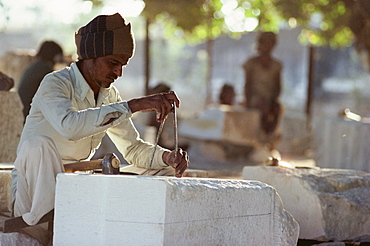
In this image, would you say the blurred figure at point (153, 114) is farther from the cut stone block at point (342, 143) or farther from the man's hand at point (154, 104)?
the man's hand at point (154, 104)

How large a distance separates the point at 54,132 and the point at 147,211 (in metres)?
0.96

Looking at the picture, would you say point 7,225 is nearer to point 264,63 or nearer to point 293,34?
point 264,63

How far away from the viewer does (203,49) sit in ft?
84.7

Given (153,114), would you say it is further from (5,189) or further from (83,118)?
(83,118)

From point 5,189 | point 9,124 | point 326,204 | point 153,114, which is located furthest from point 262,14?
point 5,189

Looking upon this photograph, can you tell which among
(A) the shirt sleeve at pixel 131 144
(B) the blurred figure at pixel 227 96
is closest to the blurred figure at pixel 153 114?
(B) the blurred figure at pixel 227 96

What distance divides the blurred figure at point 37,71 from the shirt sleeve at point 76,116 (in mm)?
4314

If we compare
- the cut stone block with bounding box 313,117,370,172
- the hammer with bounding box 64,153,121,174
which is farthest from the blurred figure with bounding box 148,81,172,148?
the hammer with bounding box 64,153,121,174

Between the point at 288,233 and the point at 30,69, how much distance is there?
5.44 meters

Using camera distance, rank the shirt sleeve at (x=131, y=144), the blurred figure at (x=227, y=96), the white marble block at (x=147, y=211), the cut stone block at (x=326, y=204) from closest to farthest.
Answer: the white marble block at (x=147, y=211) < the shirt sleeve at (x=131, y=144) < the cut stone block at (x=326, y=204) < the blurred figure at (x=227, y=96)

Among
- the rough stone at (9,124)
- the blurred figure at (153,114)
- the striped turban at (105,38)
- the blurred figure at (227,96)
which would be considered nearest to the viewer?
the striped turban at (105,38)

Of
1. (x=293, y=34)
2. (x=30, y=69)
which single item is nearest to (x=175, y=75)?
(x=293, y=34)

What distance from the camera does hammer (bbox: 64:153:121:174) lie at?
3729 mm

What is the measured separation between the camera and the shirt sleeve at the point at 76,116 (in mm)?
3564
